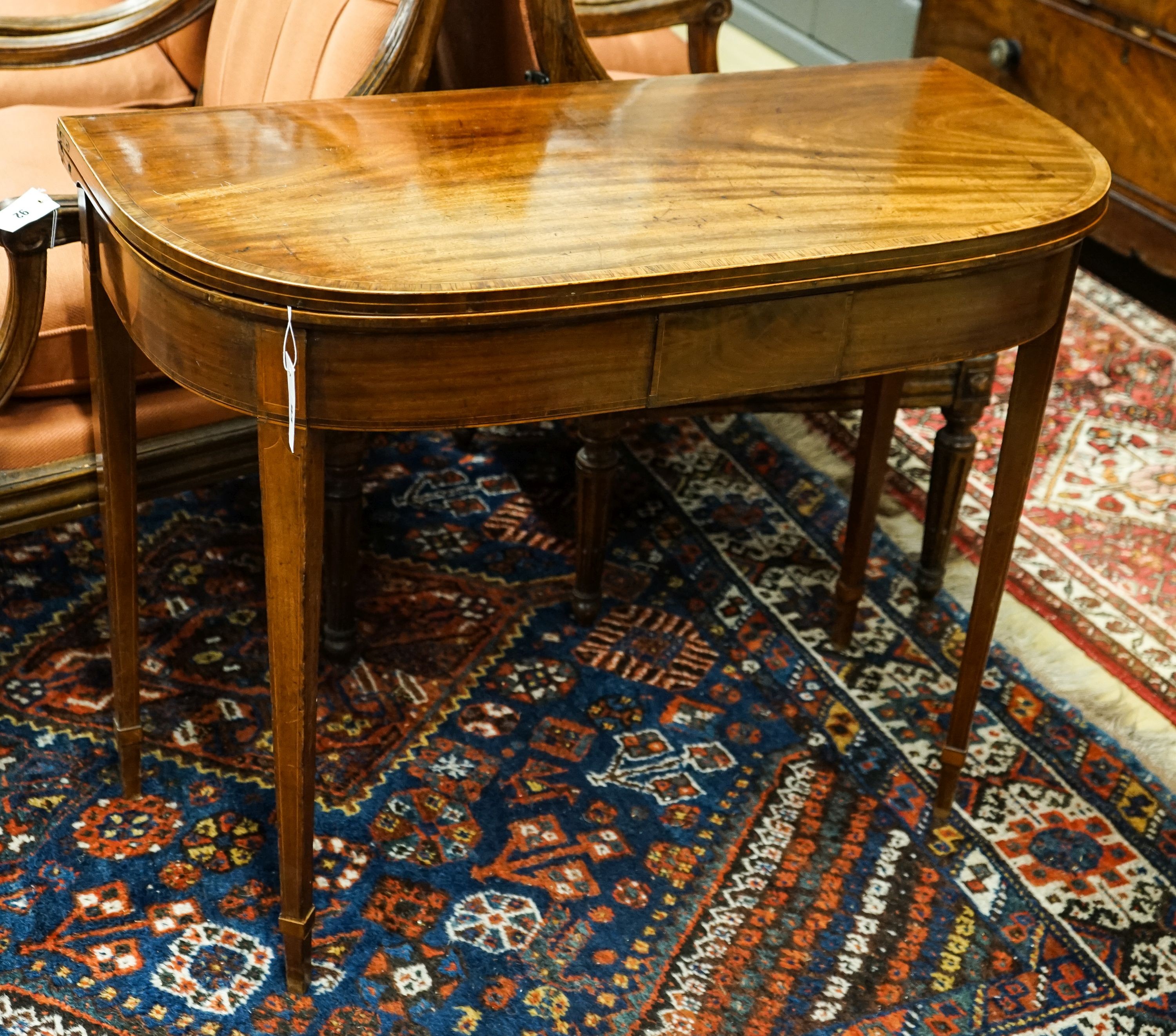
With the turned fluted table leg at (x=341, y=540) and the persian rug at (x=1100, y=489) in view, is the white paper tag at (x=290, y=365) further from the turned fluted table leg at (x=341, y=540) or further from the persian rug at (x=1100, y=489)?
the persian rug at (x=1100, y=489)

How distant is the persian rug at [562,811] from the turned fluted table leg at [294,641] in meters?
0.16

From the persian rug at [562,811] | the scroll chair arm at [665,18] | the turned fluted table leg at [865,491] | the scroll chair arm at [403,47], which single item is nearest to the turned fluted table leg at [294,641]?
the persian rug at [562,811]

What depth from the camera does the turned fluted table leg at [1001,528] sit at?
1.55 metres

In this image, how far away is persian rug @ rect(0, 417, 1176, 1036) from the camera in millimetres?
1593

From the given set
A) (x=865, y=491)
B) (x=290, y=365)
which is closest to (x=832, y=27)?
(x=865, y=491)

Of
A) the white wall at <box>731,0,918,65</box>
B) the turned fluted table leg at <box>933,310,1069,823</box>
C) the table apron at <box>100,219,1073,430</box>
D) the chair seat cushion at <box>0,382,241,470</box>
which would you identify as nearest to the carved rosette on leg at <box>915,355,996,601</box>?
the turned fluted table leg at <box>933,310,1069,823</box>

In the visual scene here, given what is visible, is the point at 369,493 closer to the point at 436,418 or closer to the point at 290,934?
the point at 290,934

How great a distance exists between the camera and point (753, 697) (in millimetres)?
2070

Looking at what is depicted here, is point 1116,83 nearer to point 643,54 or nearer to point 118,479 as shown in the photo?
point 643,54

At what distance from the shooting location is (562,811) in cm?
184

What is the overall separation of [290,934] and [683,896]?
0.50 meters

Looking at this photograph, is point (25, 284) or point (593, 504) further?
point (593, 504)

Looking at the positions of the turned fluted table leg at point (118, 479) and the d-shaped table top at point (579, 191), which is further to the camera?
the turned fluted table leg at point (118, 479)

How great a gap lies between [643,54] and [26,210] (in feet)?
5.09
